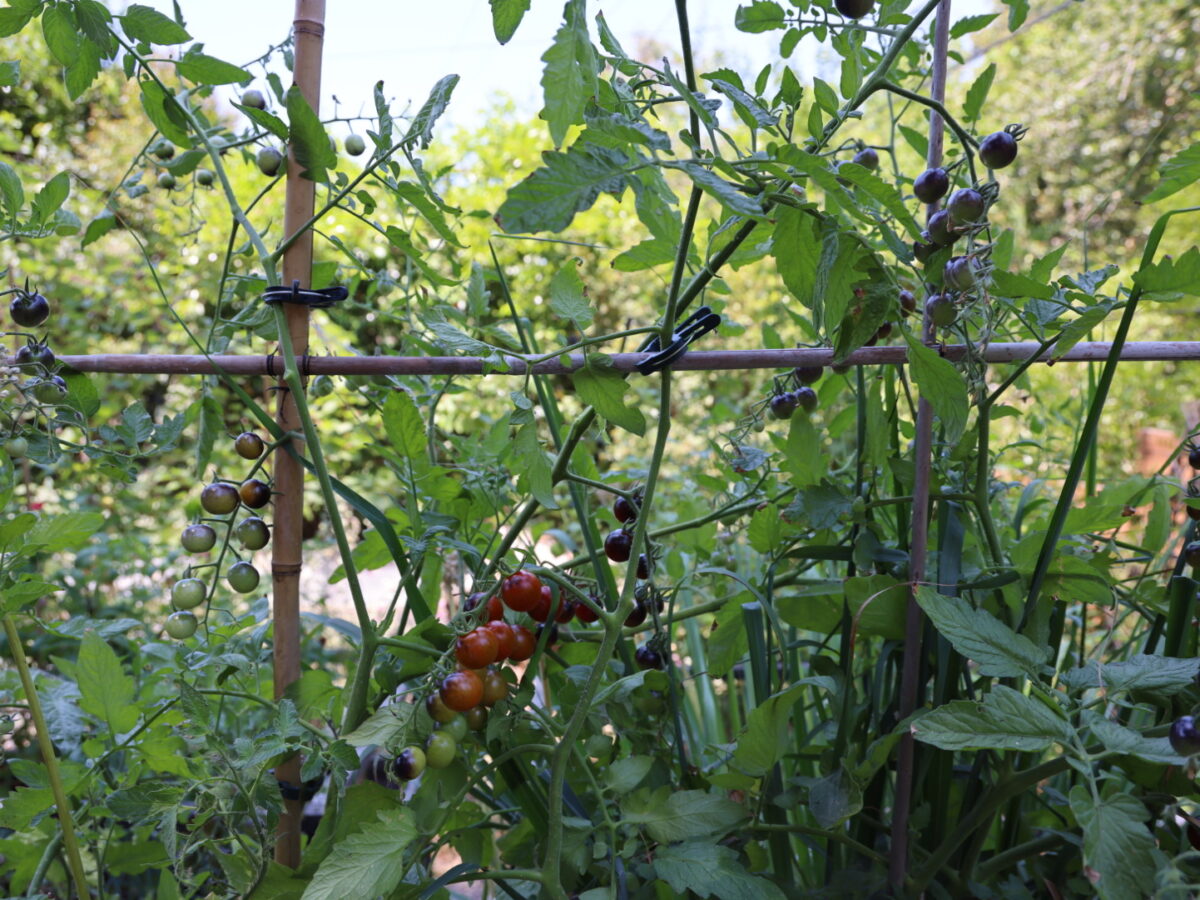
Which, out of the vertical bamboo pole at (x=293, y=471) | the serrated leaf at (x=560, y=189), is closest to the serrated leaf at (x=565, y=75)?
the serrated leaf at (x=560, y=189)

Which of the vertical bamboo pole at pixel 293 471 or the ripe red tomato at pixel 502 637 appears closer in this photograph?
the ripe red tomato at pixel 502 637

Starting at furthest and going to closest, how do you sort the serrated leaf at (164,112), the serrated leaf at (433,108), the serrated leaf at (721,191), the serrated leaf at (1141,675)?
the serrated leaf at (164,112) < the serrated leaf at (433,108) < the serrated leaf at (1141,675) < the serrated leaf at (721,191)

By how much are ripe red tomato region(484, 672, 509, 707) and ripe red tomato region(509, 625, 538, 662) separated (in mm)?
25

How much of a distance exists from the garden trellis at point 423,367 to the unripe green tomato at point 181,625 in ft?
0.25

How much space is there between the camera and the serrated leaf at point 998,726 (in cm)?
58

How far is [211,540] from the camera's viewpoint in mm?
820

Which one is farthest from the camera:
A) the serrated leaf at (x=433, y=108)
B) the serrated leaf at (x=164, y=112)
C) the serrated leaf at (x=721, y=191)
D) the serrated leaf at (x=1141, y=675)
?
the serrated leaf at (x=164, y=112)

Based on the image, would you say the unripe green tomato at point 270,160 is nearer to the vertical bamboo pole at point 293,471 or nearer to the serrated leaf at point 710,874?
the vertical bamboo pole at point 293,471

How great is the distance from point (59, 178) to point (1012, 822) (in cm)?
108

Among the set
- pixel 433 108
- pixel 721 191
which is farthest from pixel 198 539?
pixel 721 191

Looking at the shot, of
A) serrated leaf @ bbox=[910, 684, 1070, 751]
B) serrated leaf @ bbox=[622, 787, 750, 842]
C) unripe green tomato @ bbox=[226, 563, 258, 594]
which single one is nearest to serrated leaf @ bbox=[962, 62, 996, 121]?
serrated leaf @ bbox=[910, 684, 1070, 751]

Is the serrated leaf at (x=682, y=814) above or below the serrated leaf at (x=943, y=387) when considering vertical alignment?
below

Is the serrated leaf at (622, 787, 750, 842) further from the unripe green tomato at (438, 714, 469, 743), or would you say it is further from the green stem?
the green stem

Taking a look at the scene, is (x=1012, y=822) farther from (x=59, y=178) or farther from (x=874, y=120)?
(x=874, y=120)
